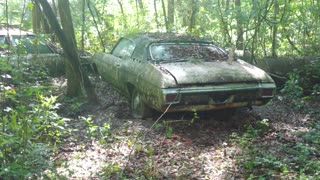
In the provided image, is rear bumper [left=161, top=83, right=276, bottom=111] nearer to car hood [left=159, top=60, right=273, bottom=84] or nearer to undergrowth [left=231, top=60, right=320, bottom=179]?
car hood [left=159, top=60, right=273, bottom=84]

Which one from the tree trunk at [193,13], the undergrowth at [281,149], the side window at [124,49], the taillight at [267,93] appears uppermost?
the tree trunk at [193,13]

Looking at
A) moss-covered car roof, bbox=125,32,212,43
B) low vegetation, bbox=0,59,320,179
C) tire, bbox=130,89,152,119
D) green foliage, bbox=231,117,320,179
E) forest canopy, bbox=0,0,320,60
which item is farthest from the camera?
forest canopy, bbox=0,0,320,60

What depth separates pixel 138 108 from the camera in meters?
6.68

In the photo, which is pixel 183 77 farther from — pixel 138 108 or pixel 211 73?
pixel 138 108

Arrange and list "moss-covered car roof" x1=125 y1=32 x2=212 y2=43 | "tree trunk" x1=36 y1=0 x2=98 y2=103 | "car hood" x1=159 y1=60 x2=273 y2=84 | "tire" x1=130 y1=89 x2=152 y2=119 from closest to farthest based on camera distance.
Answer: "car hood" x1=159 y1=60 x2=273 y2=84, "tire" x1=130 y1=89 x2=152 y2=119, "tree trunk" x1=36 y1=0 x2=98 y2=103, "moss-covered car roof" x1=125 y1=32 x2=212 y2=43

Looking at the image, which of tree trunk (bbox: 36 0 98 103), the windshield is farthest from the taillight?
tree trunk (bbox: 36 0 98 103)

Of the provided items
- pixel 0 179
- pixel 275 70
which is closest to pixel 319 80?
pixel 275 70

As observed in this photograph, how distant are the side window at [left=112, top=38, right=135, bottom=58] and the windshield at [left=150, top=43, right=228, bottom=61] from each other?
772 mm

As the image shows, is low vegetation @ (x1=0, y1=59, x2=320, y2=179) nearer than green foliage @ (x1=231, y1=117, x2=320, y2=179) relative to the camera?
Yes

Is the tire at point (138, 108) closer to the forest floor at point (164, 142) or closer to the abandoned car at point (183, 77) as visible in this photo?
the abandoned car at point (183, 77)

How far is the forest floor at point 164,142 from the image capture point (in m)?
4.35

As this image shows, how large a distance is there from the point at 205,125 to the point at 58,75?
16.4ft

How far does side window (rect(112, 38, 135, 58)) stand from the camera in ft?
24.7

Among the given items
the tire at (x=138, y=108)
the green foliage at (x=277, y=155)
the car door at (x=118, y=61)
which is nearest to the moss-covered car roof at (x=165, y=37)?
the car door at (x=118, y=61)
